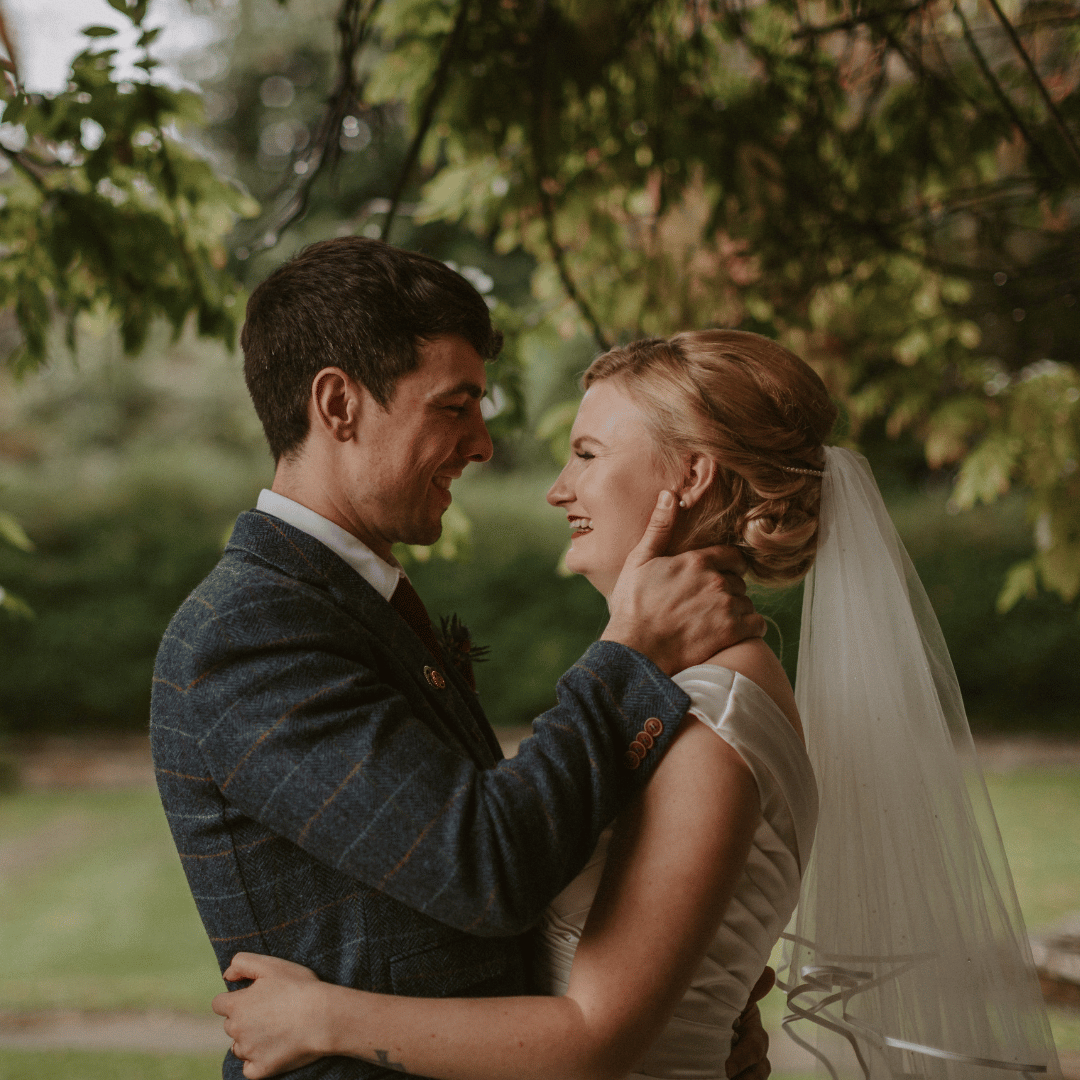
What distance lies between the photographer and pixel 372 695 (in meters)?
1.37

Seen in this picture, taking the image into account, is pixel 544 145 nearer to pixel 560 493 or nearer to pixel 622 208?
pixel 622 208

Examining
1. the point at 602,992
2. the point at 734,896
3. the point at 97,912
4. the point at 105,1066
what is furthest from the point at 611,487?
the point at 97,912

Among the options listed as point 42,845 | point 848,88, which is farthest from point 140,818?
point 848,88

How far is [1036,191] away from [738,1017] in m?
2.71

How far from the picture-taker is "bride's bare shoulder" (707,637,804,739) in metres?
1.71

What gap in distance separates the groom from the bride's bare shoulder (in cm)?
4

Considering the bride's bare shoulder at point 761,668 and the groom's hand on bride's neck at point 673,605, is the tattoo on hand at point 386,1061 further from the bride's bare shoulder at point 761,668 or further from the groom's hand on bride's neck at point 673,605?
the bride's bare shoulder at point 761,668

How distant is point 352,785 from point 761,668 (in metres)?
0.76

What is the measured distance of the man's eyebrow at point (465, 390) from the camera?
167cm

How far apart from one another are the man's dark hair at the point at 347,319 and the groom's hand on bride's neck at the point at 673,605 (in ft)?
1.54

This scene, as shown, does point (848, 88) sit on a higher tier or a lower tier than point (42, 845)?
higher

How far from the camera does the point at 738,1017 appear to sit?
1880 mm

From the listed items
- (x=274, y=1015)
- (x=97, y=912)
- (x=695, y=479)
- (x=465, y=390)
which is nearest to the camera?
(x=274, y=1015)

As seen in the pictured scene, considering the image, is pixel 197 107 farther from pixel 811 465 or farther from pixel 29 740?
pixel 29 740
